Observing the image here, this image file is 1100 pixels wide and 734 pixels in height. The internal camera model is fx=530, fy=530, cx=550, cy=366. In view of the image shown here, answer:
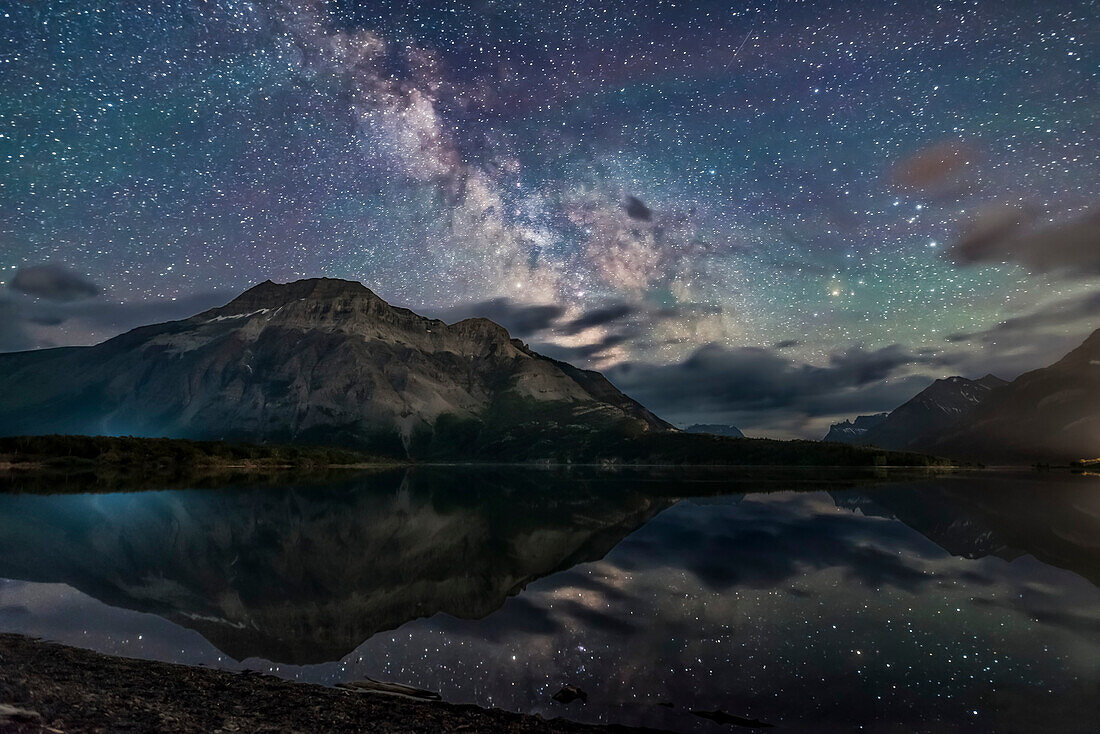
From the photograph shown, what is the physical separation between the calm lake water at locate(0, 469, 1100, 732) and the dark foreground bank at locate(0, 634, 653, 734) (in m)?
1.65

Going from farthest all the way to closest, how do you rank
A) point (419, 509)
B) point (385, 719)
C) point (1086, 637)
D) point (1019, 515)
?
1. point (419, 509)
2. point (1019, 515)
3. point (1086, 637)
4. point (385, 719)

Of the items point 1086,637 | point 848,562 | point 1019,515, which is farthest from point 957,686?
point 1019,515

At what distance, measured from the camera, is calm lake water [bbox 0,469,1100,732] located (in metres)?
17.7

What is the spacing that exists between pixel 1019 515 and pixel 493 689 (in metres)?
78.2

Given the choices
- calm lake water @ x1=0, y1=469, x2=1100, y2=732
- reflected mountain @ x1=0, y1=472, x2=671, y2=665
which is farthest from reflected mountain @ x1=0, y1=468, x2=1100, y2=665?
calm lake water @ x1=0, y1=469, x2=1100, y2=732

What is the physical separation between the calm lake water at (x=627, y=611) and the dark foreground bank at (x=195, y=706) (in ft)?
5.40

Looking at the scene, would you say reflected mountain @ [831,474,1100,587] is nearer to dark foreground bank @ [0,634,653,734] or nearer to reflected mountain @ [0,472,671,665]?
reflected mountain @ [0,472,671,665]

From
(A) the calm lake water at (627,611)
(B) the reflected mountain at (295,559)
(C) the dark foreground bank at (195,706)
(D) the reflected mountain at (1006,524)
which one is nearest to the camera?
(C) the dark foreground bank at (195,706)

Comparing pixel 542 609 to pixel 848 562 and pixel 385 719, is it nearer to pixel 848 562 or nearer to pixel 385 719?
pixel 385 719

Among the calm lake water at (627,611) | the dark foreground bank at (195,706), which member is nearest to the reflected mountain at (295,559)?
the calm lake water at (627,611)

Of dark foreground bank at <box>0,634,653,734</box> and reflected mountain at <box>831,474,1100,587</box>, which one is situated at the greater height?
dark foreground bank at <box>0,634,653,734</box>

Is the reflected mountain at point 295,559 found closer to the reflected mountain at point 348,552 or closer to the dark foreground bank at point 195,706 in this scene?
the reflected mountain at point 348,552

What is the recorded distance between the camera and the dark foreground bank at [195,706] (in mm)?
13656

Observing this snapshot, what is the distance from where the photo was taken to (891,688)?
59.1 ft
